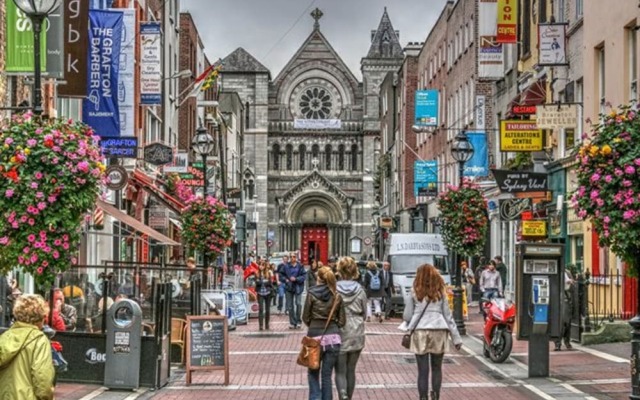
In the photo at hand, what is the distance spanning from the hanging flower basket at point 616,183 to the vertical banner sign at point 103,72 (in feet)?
48.4

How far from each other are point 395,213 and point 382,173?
11.3m

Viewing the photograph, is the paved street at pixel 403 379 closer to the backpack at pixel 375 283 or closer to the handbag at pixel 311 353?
the handbag at pixel 311 353

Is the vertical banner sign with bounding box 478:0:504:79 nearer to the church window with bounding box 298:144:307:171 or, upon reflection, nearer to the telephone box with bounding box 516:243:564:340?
the telephone box with bounding box 516:243:564:340

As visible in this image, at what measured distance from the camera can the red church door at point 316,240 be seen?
98.6 metres

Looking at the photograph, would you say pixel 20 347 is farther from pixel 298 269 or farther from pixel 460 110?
pixel 460 110

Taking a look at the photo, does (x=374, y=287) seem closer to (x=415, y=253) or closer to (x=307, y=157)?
(x=415, y=253)

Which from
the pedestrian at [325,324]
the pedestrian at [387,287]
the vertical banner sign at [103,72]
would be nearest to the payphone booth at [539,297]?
the pedestrian at [325,324]

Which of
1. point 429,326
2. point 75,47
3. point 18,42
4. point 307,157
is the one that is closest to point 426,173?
point 75,47

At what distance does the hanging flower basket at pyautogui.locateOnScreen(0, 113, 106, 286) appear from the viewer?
1470 centimetres

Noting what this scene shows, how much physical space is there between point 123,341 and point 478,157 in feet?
91.8

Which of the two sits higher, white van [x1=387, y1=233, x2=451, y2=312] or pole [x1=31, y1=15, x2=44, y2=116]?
pole [x1=31, y1=15, x2=44, y2=116]

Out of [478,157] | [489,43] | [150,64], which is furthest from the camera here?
[478,157]

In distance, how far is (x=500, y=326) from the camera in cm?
2033

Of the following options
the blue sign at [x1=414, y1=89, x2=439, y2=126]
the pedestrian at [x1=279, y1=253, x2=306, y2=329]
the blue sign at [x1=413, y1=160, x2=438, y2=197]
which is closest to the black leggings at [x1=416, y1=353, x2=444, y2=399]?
the pedestrian at [x1=279, y1=253, x2=306, y2=329]
